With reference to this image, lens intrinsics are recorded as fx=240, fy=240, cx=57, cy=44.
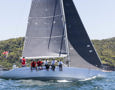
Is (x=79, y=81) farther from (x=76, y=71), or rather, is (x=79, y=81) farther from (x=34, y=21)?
(x=34, y=21)

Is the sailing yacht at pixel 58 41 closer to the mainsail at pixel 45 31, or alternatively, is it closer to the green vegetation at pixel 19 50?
the mainsail at pixel 45 31

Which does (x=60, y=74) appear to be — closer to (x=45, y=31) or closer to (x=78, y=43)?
(x=78, y=43)

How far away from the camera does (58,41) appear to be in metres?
25.9

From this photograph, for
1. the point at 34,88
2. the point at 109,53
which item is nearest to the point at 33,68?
the point at 34,88

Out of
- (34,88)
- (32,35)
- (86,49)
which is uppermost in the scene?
(32,35)

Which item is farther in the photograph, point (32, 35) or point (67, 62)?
point (32, 35)

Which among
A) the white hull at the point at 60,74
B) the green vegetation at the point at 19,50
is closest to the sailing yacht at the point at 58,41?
the white hull at the point at 60,74

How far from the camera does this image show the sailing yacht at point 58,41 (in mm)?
24906

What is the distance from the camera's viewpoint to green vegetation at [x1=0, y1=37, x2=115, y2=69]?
9625 centimetres

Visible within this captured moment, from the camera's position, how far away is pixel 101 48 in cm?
12656

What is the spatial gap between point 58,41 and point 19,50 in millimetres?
83472

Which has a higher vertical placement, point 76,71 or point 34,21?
point 34,21

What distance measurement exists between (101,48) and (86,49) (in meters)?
103

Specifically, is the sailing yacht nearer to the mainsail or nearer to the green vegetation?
the mainsail
